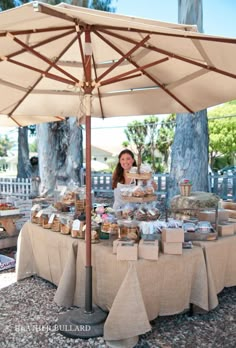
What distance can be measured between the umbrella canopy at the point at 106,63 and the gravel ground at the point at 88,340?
168 cm

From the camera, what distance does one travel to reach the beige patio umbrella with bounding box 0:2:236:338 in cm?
197

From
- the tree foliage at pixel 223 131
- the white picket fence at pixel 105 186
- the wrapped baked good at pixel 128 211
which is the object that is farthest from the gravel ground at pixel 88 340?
→ the tree foliage at pixel 223 131

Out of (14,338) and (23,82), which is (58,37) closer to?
(23,82)

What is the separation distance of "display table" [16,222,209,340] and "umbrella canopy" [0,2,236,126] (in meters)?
1.16

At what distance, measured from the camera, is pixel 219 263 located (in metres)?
2.70

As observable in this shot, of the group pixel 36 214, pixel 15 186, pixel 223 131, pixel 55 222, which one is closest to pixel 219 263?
pixel 55 222

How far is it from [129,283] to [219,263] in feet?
2.90

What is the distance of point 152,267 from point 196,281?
0.44 m

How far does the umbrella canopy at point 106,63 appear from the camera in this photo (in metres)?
1.95

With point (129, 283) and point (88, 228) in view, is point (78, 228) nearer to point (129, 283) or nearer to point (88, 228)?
point (88, 228)

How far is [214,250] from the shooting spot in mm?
2623

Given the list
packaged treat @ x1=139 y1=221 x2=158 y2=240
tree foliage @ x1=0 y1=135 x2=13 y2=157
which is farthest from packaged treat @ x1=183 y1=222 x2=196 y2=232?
tree foliage @ x1=0 y1=135 x2=13 y2=157

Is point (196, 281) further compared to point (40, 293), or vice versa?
point (40, 293)

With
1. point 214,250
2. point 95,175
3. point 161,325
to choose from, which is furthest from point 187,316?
point 95,175
